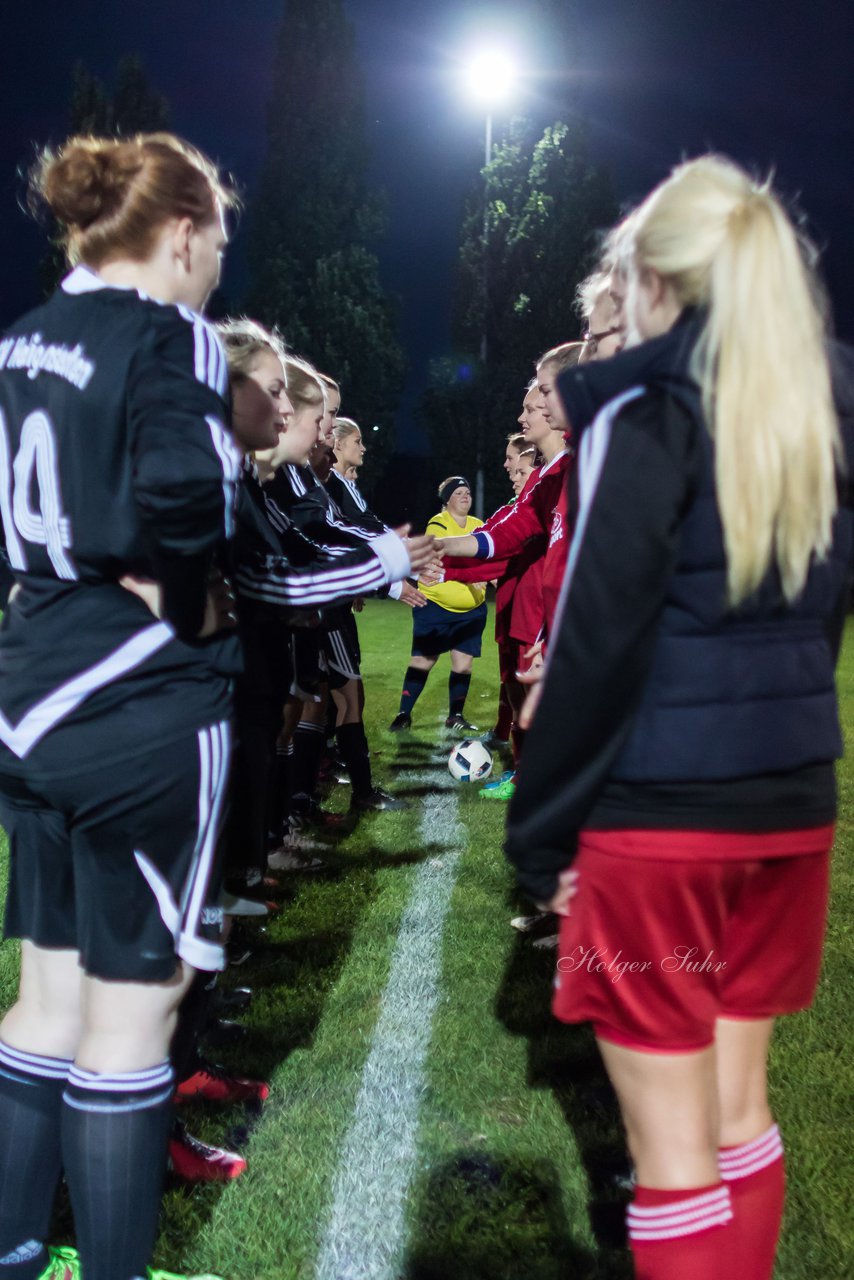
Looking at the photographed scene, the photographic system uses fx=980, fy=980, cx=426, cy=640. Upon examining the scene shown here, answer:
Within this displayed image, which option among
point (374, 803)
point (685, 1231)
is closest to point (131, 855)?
point (685, 1231)

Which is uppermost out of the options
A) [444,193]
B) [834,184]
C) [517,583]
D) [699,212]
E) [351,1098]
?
[444,193]

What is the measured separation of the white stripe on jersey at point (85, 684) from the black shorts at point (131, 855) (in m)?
0.09

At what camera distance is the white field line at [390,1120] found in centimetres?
228

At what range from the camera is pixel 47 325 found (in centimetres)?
172

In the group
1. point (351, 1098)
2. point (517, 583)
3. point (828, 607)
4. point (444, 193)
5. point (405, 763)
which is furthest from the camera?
point (444, 193)

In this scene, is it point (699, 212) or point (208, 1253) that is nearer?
point (699, 212)

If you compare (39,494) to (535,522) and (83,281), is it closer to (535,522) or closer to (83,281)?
(83,281)

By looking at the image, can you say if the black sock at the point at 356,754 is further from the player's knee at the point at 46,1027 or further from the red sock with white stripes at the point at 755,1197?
Answer: the red sock with white stripes at the point at 755,1197

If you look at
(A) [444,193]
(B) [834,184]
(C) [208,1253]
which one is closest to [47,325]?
(C) [208,1253]

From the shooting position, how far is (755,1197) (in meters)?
1.62

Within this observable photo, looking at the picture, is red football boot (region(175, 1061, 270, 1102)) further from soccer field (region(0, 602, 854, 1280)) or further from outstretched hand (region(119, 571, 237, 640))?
outstretched hand (region(119, 571, 237, 640))

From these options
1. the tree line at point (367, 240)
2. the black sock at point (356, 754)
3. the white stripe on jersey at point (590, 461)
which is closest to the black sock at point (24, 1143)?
the white stripe on jersey at point (590, 461)

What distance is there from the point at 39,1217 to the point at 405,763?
18.3 ft

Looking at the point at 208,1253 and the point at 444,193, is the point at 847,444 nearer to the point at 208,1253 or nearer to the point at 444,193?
the point at 208,1253
